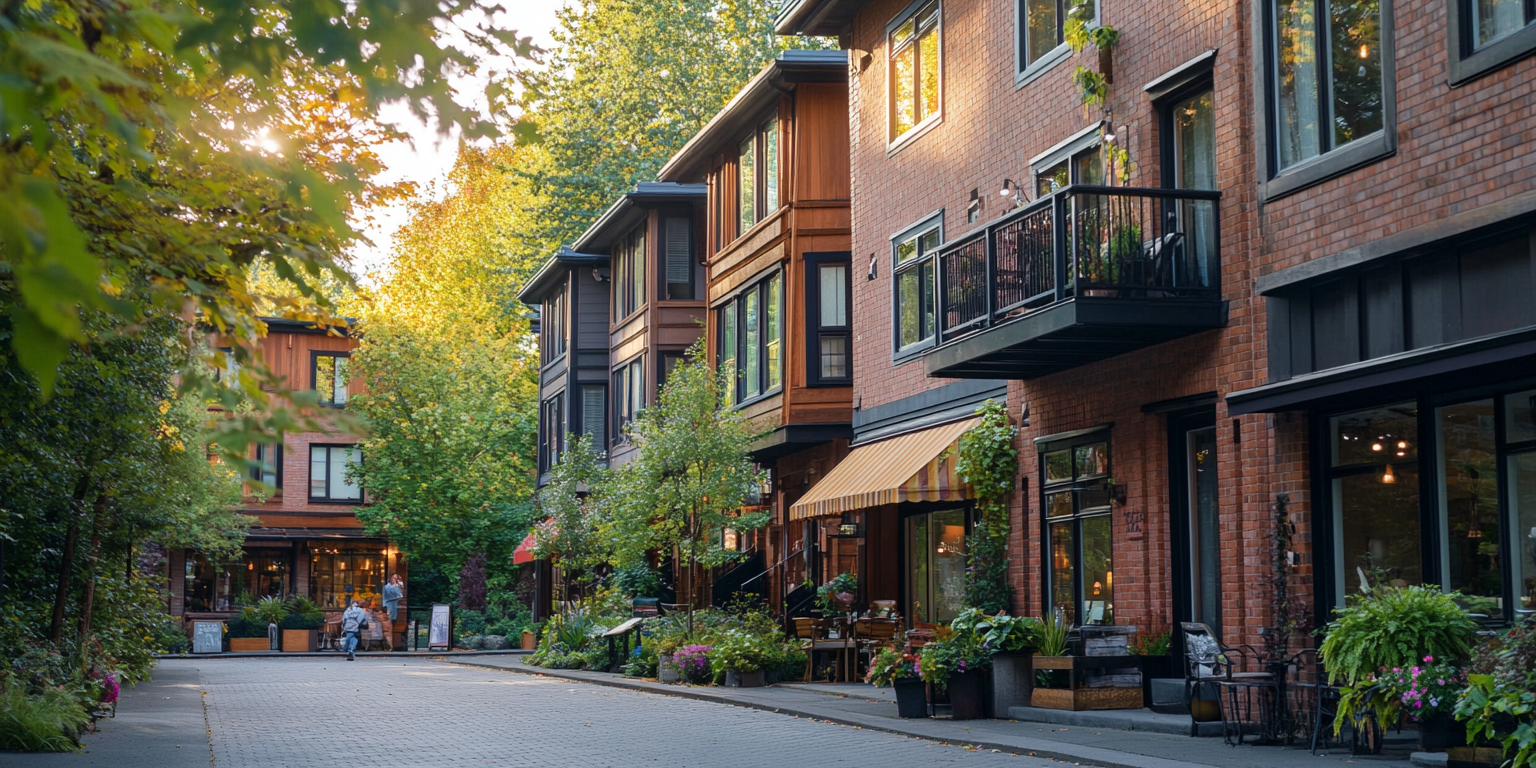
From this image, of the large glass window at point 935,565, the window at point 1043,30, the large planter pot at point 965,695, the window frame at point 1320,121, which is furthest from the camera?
the large glass window at point 935,565

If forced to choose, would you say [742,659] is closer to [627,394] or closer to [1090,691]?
[1090,691]

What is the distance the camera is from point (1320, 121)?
1401 centimetres

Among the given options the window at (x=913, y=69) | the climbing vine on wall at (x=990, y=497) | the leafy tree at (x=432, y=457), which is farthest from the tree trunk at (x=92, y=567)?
the leafy tree at (x=432, y=457)

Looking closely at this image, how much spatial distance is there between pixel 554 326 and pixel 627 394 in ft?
25.4

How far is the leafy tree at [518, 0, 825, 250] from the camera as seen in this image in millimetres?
48406

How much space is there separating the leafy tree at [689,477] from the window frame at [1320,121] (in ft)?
41.8

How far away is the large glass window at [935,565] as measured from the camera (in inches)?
879

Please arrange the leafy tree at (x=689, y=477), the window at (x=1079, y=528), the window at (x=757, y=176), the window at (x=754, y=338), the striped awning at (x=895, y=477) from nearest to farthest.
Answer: the window at (x=1079, y=528) → the striped awning at (x=895, y=477) → the leafy tree at (x=689, y=477) → the window at (x=754, y=338) → the window at (x=757, y=176)

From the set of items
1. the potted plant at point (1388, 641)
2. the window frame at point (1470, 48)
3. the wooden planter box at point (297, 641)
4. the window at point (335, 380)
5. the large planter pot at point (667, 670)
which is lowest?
the wooden planter box at point (297, 641)

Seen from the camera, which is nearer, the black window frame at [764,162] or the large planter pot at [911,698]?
the large planter pot at [911,698]

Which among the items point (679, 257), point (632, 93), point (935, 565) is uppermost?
point (632, 93)

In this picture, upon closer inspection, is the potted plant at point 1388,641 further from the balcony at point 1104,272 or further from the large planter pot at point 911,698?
the large planter pot at point 911,698

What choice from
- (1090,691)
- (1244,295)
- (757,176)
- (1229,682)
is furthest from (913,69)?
(1229,682)

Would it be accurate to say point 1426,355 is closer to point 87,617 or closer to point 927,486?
point 927,486
